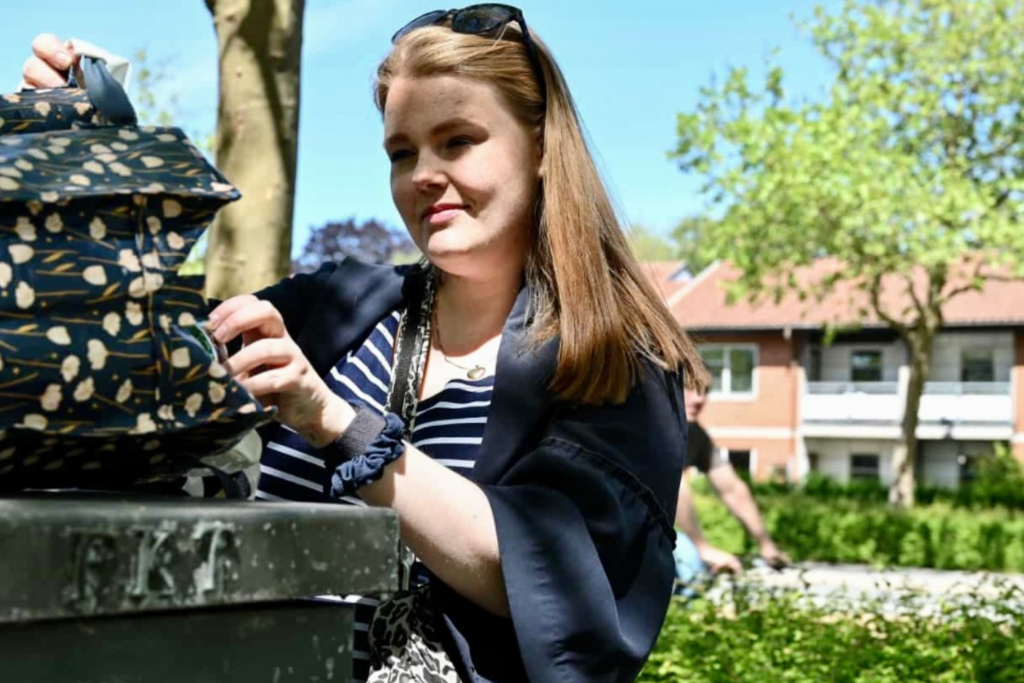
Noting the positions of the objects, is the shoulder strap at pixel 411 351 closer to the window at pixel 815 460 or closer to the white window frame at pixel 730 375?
the white window frame at pixel 730 375

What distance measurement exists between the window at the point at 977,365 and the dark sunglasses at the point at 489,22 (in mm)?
38382

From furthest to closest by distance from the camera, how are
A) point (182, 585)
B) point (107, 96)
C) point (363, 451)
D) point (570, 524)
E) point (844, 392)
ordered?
point (844, 392) < point (570, 524) < point (363, 451) < point (107, 96) < point (182, 585)

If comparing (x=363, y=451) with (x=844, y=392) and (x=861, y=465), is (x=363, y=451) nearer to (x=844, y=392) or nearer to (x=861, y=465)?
(x=844, y=392)

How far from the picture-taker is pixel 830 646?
4.73m

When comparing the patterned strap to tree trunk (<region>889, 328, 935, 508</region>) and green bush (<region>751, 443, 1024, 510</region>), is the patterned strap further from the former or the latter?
green bush (<region>751, 443, 1024, 510</region>)

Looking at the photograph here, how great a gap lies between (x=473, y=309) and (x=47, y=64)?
26.8 inches

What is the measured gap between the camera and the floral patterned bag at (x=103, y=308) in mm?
1146

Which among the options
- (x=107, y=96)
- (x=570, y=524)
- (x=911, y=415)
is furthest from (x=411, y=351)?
(x=911, y=415)

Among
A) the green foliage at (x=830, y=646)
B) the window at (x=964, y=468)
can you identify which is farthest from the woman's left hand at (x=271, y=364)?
the window at (x=964, y=468)

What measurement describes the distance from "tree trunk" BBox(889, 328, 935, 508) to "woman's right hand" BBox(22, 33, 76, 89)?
26.9 metres

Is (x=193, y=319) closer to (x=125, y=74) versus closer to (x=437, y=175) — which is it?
(x=125, y=74)

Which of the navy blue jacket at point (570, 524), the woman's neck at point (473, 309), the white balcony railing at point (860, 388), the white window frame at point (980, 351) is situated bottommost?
the white balcony railing at point (860, 388)

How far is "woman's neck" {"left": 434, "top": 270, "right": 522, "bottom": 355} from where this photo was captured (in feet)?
6.41

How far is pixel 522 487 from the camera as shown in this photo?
1636 millimetres
